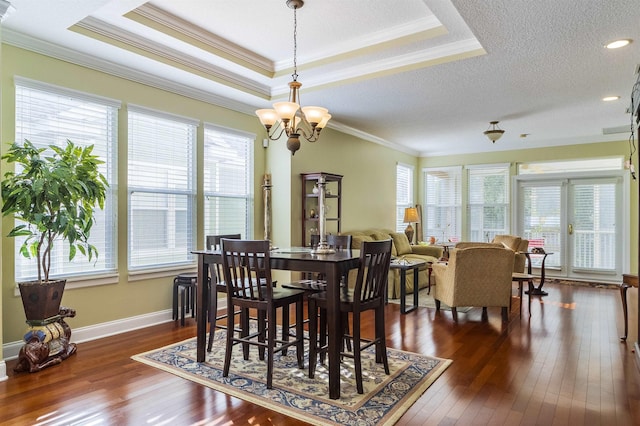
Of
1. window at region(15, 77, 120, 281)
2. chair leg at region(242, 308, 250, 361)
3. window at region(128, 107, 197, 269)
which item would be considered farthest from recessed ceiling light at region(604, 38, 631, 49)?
window at region(15, 77, 120, 281)

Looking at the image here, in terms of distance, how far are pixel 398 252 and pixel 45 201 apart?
5598mm

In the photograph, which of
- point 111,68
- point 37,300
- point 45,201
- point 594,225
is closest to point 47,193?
point 45,201

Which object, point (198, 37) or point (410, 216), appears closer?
point (198, 37)

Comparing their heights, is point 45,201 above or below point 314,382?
above

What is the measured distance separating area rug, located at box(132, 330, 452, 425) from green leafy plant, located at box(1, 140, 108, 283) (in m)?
1.21

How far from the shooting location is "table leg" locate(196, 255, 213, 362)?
10.8 ft

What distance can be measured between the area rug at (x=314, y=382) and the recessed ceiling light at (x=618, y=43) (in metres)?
3.04

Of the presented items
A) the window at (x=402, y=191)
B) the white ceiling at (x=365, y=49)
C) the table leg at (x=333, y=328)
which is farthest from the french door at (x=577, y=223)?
the table leg at (x=333, y=328)

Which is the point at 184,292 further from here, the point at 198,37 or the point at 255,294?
the point at 198,37

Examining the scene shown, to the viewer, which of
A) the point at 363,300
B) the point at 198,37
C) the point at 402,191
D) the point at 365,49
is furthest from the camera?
the point at 402,191

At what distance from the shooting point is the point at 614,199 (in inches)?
296

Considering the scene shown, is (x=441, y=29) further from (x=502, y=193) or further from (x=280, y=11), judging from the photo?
(x=502, y=193)

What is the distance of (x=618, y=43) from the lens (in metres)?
3.51

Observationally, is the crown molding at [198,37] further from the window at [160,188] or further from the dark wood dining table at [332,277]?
the dark wood dining table at [332,277]
